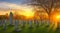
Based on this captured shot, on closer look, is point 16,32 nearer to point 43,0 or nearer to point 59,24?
point 59,24

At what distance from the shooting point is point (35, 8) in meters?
32.7

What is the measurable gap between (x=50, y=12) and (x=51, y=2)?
6.81ft

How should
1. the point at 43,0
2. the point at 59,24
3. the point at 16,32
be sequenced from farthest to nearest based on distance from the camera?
the point at 43,0 → the point at 59,24 → the point at 16,32

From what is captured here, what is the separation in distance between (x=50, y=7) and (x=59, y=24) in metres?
14.1

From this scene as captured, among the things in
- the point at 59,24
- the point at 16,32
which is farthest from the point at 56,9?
the point at 16,32

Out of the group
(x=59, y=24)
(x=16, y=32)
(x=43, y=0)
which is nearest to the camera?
(x=16, y=32)

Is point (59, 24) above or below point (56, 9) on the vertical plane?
below

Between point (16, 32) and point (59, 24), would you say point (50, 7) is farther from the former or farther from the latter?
point (16, 32)

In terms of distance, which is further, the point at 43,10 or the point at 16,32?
the point at 43,10

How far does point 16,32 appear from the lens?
16.2 meters

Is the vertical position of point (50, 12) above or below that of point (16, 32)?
above

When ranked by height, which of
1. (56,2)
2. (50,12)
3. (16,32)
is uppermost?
(56,2)

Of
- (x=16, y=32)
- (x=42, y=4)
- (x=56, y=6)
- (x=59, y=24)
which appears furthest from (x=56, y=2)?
(x=16, y=32)

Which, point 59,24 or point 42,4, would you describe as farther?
point 42,4
